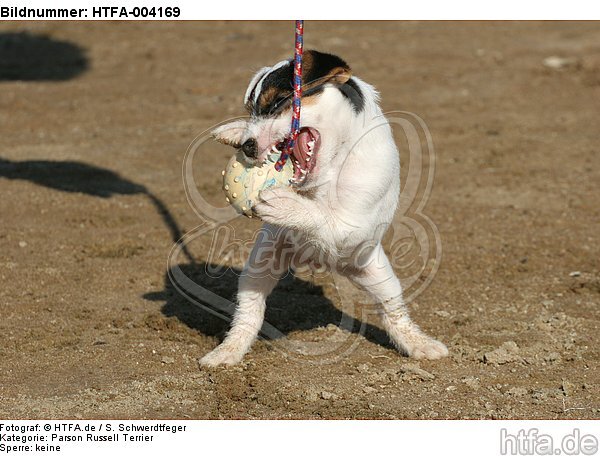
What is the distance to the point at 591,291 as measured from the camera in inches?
294

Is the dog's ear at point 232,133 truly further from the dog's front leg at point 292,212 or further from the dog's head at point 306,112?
the dog's front leg at point 292,212

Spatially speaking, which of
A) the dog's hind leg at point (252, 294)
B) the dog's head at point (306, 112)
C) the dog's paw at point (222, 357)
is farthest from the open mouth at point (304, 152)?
the dog's paw at point (222, 357)

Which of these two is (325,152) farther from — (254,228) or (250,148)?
(254,228)

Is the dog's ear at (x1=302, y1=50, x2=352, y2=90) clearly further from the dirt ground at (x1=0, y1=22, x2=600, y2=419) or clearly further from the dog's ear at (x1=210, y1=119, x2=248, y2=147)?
the dirt ground at (x1=0, y1=22, x2=600, y2=419)

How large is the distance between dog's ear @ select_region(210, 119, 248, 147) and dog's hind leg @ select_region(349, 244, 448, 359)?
1.20m

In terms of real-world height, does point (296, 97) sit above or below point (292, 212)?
above

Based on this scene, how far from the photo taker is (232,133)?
18.0 feet

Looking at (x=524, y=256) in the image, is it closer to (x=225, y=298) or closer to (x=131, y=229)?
(x=225, y=298)

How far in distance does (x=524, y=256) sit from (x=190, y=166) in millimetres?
3942

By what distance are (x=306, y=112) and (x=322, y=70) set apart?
26 cm

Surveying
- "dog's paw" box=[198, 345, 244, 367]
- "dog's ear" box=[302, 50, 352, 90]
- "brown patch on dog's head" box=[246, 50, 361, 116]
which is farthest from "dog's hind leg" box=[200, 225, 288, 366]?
"dog's ear" box=[302, 50, 352, 90]

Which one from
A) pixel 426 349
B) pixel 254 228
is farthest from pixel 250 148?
pixel 254 228

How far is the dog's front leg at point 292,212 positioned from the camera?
17.0 ft

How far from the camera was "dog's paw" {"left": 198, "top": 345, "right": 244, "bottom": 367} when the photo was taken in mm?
5992
